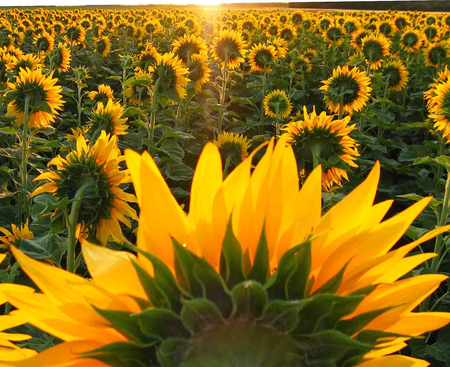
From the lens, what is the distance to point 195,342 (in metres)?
0.43

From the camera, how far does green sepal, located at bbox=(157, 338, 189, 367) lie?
0.41 meters

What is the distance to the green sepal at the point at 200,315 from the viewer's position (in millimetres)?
410

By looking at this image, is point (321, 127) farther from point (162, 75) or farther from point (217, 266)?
point (217, 266)

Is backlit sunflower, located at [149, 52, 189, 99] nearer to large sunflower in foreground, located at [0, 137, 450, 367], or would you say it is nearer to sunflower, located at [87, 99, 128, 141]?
sunflower, located at [87, 99, 128, 141]

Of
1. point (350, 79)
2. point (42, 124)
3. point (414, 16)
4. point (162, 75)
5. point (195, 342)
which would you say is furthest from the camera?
point (414, 16)

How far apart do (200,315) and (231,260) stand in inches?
2.4

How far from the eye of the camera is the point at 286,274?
1.43 ft

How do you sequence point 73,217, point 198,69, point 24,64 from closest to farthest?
1. point 73,217
2. point 24,64
3. point 198,69

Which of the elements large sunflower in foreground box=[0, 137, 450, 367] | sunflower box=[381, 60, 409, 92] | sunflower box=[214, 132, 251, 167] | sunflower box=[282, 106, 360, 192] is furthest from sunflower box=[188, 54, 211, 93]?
large sunflower in foreground box=[0, 137, 450, 367]

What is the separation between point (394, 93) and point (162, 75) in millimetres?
4373

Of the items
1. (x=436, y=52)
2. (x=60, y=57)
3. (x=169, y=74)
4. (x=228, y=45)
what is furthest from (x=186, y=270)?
(x=436, y=52)

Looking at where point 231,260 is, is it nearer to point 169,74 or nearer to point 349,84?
point 169,74

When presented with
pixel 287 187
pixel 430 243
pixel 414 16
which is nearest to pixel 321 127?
pixel 430 243

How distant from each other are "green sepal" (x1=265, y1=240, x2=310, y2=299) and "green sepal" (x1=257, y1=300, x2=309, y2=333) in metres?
0.01
